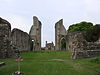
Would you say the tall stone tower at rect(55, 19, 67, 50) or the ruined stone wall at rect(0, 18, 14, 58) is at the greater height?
the tall stone tower at rect(55, 19, 67, 50)

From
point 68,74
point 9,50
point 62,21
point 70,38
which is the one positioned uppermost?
point 62,21

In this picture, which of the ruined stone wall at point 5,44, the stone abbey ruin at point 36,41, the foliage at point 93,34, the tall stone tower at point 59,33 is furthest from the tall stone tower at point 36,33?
the ruined stone wall at point 5,44

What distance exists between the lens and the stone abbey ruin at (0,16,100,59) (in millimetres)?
21730

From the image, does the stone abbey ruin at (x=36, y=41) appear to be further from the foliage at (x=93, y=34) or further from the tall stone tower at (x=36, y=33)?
the foliage at (x=93, y=34)

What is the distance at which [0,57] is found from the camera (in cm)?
2136

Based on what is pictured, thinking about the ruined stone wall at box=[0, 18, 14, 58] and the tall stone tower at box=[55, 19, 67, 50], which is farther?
the tall stone tower at box=[55, 19, 67, 50]

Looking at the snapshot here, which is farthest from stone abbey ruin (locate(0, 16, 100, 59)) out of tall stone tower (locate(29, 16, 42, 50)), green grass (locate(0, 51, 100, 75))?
green grass (locate(0, 51, 100, 75))

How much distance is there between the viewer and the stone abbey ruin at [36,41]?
21.7 metres

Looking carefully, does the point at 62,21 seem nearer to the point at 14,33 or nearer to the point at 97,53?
the point at 14,33

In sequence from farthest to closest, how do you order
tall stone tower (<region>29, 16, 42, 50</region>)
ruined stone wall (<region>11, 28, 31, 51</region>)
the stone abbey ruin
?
1. tall stone tower (<region>29, 16, 42, 50</region>)
2. ruined stone wall (<region>11, 28, 31, 51</region>)
3. the stone abbey ruin

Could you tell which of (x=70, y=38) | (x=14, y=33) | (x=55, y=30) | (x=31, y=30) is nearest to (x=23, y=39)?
(x=14, y=33)

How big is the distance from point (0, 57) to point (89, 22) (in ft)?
176

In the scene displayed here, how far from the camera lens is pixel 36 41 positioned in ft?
178

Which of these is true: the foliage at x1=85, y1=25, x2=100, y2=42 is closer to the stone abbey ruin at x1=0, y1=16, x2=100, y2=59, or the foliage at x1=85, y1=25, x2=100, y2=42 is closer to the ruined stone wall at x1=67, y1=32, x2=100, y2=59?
the stone abbey ruin at x1=0, y1=16, x2=100, y2=59
